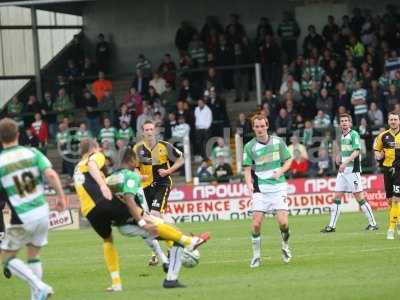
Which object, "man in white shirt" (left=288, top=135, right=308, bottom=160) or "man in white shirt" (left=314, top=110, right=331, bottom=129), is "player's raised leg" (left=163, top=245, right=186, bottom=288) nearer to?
"man in white shirt" (left=288, top=135, right=308, bottom=160)

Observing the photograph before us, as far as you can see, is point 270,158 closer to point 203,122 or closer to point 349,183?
point 349,183

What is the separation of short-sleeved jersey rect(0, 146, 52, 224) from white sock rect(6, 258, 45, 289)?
48 cm

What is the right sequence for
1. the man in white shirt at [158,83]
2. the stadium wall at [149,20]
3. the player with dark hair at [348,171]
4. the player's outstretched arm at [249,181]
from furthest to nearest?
1. the stadium wall at [149,20]
2. the man in white shirt at [158,83]
3. the player with dark hair at [348,171]
4. the player's outstretched arm at [249,181]

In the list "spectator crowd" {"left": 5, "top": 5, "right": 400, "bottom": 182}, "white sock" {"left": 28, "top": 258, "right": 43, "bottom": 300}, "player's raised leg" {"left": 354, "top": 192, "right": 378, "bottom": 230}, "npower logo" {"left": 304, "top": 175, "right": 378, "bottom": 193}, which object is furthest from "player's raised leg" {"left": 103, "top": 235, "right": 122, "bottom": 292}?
"spectator crowd" {"left": 5, "top": 5, "right": 400, "bottom": 182}

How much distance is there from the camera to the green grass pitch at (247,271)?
13148 millimetres

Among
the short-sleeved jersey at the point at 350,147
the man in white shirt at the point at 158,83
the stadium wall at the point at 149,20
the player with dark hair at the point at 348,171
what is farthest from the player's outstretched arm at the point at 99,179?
the stadium wall at the point at 149,20

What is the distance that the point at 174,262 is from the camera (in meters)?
13.7

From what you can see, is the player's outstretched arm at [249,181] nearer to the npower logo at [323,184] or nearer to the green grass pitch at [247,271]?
the green grass pitch at [247,271]

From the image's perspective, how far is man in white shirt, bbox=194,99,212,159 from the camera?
112 ft

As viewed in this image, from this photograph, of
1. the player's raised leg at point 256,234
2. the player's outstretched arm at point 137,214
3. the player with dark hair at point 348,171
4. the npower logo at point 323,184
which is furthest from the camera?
the npower logo at point 323,184

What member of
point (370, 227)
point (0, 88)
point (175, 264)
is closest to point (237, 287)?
point (175, 264)

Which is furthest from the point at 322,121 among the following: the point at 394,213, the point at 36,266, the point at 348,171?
the point at 36,266

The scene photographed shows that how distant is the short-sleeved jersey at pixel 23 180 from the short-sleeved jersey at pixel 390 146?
973 centimetres

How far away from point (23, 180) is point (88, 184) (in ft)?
5.18
